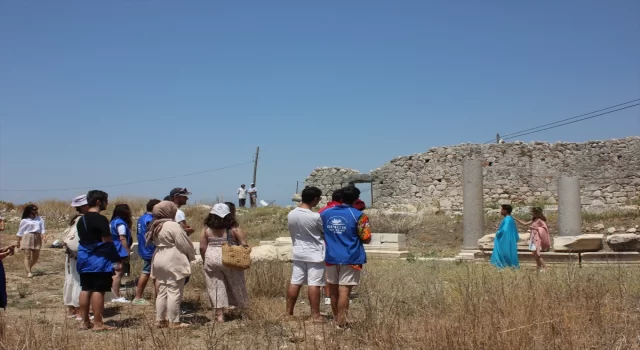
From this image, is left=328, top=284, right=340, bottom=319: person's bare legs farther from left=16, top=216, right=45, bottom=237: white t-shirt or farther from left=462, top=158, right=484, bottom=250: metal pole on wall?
left=462, top=158, right=484, bottom=250: metal pole on wall

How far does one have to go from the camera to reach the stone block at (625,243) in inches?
463

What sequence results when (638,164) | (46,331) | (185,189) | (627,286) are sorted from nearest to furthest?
(46,331), (627,286), (185,189), (638,164)

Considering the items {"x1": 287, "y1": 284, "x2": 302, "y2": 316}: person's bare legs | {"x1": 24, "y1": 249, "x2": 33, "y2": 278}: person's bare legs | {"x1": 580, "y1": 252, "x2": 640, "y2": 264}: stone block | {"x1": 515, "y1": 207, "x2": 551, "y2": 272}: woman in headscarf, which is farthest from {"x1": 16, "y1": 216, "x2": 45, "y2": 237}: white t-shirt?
{"x1": 580, "y1": 252, "x2": 640, "y2": 264}: stone block

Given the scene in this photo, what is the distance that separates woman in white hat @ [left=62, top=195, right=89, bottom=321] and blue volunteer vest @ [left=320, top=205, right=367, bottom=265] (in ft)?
8.97

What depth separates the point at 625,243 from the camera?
38.9 feet

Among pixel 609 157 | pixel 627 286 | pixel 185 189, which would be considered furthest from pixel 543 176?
pixel 185 189

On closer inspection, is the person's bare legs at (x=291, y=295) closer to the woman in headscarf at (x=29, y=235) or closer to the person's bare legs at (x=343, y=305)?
the person's bare legs at (x=343, y=305)

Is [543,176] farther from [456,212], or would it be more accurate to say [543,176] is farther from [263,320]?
[263,320]

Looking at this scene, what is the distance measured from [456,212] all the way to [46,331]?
20076 mm

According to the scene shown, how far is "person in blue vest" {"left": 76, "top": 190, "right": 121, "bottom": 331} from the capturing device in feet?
20.6

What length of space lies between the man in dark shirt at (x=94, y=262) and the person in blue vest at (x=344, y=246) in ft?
7.54

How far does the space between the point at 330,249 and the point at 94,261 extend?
2.46 meters

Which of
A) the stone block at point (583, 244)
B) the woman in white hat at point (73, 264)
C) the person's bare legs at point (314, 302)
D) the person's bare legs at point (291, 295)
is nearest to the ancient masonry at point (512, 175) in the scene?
the stone block at point (583, 244)

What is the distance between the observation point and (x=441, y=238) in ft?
59.9
